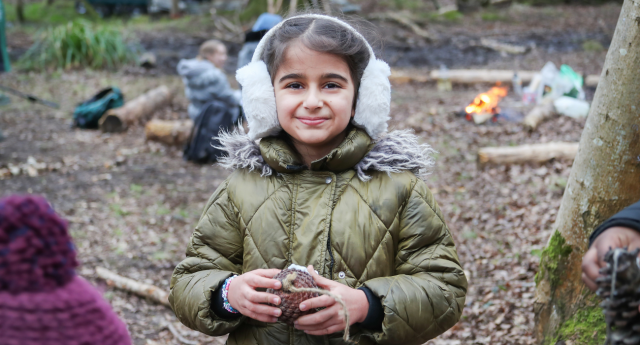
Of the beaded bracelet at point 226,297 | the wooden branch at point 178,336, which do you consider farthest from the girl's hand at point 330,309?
the wooden branch at point 178,336

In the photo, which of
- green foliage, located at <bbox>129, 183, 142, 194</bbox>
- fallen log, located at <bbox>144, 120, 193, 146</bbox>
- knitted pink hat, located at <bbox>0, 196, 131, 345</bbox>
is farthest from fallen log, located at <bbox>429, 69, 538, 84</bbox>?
knitted pink hat, located at <bbox>0, 196, 131, 345</bbox>

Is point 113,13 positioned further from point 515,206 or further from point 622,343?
point 622,343

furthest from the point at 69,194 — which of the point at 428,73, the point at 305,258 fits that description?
the point at 428,73

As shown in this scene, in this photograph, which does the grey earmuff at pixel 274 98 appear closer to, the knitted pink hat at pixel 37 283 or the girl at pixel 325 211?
the girl at pixel 325 211

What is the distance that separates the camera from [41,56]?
46.4 ft

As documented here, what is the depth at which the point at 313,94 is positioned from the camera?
6.58 ft

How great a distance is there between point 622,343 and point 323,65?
133 centimetres

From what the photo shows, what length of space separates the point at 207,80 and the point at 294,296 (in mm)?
7247

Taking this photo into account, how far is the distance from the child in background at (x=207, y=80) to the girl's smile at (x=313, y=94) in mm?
6742

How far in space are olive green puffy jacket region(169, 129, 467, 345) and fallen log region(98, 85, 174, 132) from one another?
844 centimetres

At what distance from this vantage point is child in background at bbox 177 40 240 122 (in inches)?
336

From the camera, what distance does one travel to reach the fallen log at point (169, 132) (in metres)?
9.01

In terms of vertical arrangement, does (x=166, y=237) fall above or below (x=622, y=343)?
below

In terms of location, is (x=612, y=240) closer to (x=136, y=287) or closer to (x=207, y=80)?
(x=136, y=287)
